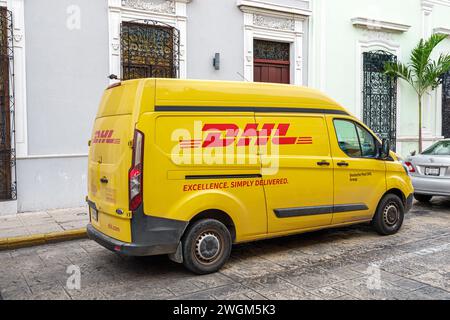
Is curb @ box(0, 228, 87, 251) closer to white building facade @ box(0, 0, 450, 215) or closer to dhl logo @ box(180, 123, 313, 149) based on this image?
white building facade @ box(0, 0, 450, 215)

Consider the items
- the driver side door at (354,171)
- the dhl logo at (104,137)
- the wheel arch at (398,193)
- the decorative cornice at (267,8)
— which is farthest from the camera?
the decorative cornice at (267,8)

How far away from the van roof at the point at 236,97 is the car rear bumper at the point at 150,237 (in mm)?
1222

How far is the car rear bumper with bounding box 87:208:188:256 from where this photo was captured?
477 cm

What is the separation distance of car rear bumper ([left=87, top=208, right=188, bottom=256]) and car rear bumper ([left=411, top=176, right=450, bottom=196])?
5999 mm

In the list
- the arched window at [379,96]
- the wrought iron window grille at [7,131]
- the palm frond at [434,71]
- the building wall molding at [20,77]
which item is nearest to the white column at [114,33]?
the building wall molding at [20,77]

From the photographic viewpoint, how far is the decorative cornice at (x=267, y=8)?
1083 cm

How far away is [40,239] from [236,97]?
3.72 metres

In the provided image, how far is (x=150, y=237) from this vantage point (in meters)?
4.82

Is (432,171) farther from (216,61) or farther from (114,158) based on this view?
(114,158)

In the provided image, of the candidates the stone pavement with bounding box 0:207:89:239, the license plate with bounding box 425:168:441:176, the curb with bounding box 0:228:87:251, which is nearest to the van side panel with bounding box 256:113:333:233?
the curb with bounding box 0:228:87:251

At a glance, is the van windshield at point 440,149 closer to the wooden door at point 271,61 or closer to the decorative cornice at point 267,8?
the wooden door at point 271,61

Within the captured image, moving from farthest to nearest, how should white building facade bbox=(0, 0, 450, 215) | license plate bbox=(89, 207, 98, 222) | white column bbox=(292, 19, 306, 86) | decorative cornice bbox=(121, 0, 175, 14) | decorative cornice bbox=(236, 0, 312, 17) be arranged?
white column bbox=(292, 19, 306, 86) → decorative cornice bbox=(236, 0, 312, 17) → decorative cornice bbox=(121, 0, 175, 14) → white building facade bbox=(0, 0, 450, 215) → license plate bbox=(89, 207, 98, 222)
